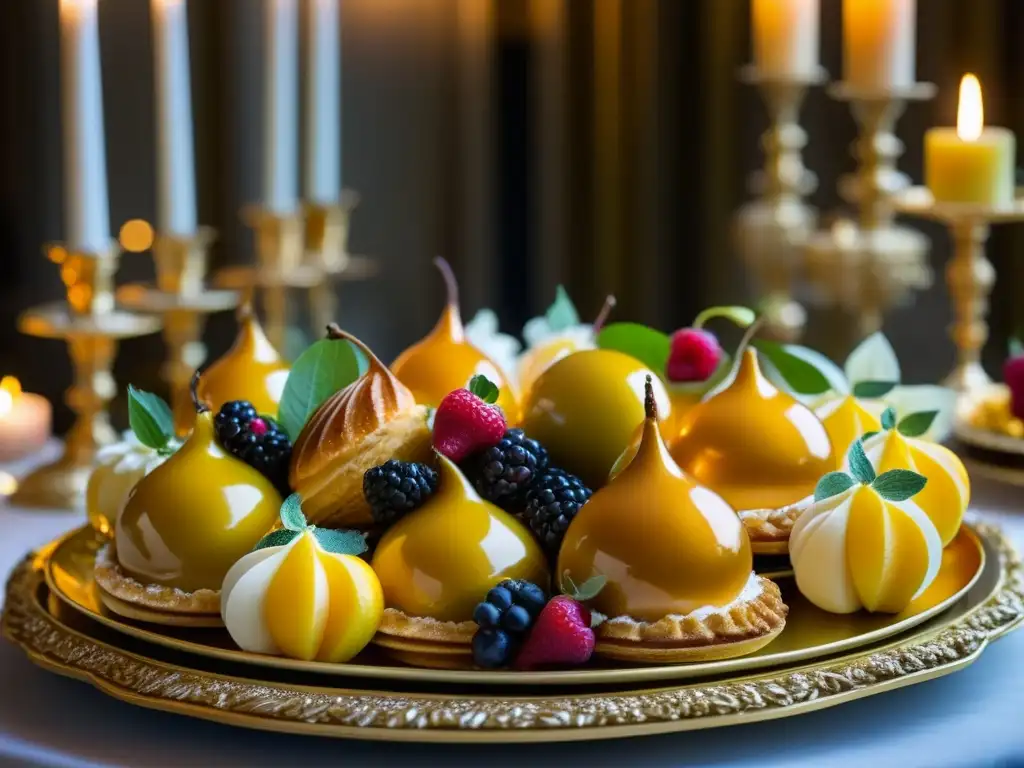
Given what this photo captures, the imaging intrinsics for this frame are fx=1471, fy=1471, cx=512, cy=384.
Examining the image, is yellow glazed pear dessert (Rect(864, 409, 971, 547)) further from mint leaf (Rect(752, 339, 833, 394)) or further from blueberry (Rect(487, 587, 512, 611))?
blueberry (Rect(487, 587, 512, 611))

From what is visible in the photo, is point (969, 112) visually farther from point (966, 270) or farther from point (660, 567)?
point (660, 567)

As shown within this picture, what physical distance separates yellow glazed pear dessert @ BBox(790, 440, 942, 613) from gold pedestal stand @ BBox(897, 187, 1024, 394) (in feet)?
2.12

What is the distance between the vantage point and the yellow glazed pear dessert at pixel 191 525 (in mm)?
762

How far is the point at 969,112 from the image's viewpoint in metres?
1.38

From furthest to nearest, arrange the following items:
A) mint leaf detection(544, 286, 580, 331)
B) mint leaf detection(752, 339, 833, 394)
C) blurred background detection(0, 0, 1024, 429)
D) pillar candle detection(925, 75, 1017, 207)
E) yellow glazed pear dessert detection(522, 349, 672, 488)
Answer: blurred background detection(0, 0, 1024, 429)
pillar candle detection(925, 75, 1017, 207)
mint leaf detection(544, 286, 580, 331)
mint leaf detection(752, 339, 833, 394)
yellow glazed pear dessert detection(522, 349, 672, 488)

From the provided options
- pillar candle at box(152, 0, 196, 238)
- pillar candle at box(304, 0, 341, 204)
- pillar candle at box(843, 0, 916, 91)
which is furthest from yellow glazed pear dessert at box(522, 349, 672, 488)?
pillar candle at box(304, 0, 341, 204)

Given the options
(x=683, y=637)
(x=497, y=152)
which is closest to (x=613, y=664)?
(x=683, y=637)

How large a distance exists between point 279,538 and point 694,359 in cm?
35

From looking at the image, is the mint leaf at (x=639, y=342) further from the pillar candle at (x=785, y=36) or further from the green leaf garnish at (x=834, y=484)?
the pillar candle at (x=785, y=36)

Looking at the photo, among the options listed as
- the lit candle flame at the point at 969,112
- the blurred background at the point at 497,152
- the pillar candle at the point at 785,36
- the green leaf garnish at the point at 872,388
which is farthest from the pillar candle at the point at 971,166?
the blurred background at the point at 497,152

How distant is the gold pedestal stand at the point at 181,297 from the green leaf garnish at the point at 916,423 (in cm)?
61

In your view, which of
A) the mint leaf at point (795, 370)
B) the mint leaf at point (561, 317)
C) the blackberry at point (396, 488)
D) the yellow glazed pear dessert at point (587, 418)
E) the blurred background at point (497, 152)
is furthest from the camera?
the blurred background at point (497, 152)

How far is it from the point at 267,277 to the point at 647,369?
673mm

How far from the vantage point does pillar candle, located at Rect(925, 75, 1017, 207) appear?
1.34 meters
